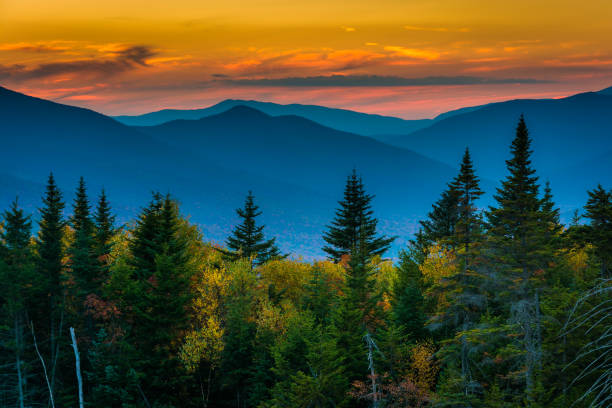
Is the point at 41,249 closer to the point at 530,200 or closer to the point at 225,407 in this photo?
the point at 225,407

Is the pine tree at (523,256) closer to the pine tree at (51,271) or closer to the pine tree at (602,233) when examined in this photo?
the pine tree at (602,233)

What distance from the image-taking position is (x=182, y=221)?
5675 cm

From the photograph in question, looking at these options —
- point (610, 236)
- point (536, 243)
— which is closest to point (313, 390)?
point (536, 243)

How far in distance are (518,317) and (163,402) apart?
96.5 ft

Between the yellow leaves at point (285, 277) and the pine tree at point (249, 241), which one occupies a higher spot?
the pine tree at point (249, 241)

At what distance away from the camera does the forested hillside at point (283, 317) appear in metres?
30.4

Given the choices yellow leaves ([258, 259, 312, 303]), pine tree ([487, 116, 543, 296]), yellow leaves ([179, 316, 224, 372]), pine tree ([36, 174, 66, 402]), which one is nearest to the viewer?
pine tree ([487, 116, 543, 296])

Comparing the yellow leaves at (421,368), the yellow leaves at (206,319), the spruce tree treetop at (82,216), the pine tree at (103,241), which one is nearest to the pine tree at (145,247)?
the pine tree at (103,241)

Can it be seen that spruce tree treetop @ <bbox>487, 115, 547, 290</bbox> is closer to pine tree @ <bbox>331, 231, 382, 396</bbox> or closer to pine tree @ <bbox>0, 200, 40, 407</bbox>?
pine tree @ <bbox>331, 231, 382, 396</bbox>

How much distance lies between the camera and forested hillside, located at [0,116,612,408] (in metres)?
30.4

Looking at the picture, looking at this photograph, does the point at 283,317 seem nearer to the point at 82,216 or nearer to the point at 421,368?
the point at 421,368

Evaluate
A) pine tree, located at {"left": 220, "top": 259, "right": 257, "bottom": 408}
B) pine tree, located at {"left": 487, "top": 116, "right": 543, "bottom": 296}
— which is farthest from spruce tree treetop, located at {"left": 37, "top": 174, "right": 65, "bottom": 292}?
pine tree, located at {"left": 487, "top": 116, "right": 543, "bottom": 296}

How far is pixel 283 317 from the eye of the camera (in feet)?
153

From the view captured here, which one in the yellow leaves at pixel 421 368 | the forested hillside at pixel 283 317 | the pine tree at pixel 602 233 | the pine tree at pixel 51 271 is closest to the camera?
the forested hillside at pixel 283 317
